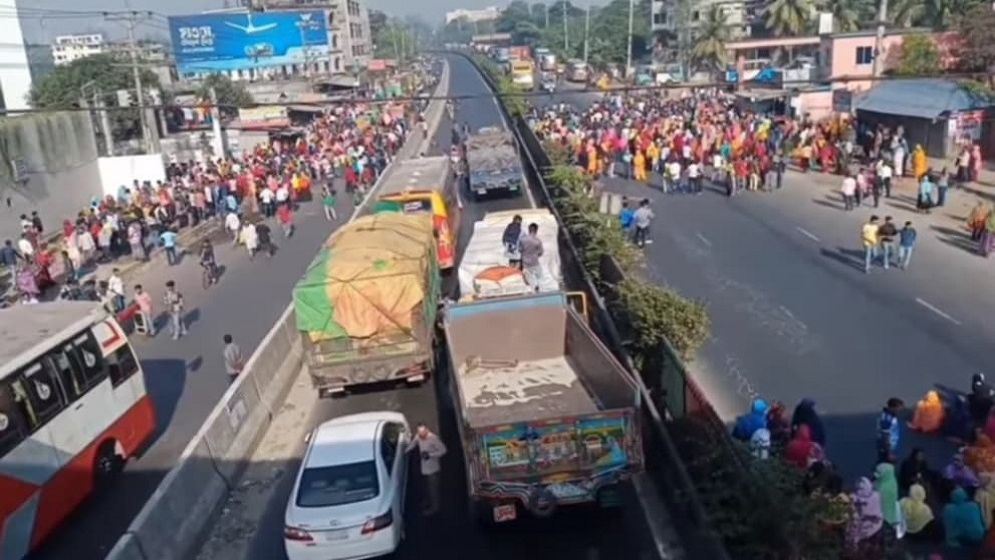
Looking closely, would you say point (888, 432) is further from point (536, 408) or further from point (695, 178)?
point (695, 178)

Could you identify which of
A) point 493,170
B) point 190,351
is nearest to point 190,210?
point 493,170

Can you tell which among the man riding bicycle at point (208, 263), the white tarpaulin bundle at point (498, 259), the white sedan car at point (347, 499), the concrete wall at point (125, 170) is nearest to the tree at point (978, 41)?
the white tarpaulin bundle at point (498, 259)

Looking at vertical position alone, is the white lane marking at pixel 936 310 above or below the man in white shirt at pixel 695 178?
below

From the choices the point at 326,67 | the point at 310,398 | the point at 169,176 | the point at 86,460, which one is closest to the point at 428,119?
the point at 169,176

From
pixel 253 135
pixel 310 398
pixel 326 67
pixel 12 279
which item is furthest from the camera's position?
pixel 326 67

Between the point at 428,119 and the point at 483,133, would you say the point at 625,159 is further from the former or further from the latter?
the point at 428,119

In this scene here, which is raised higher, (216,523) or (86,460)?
(86,460)

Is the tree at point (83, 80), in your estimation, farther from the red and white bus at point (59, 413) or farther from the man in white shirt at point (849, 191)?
the red and white bus at point (59, 413)

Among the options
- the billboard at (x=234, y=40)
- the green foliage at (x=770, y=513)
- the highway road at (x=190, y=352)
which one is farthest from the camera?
the billboard at (x=234, y=40)
